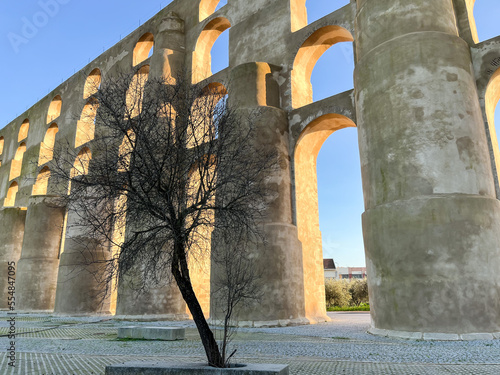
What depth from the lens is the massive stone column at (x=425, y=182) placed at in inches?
324

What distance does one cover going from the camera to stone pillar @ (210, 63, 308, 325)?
1184cm

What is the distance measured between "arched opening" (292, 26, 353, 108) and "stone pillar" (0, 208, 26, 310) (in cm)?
1873

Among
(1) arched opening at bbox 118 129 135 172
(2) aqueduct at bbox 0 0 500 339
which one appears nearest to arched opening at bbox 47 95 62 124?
(2) aqueduct at bbox 0 0 500 339

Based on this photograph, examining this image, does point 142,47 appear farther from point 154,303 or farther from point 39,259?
point 154,303

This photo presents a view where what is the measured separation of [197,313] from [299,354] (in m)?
2.22

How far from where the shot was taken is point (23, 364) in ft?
18.2

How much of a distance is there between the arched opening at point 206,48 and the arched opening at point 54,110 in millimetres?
14247

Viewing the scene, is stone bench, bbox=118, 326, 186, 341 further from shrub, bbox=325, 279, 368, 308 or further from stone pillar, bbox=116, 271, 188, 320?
shrub, bbox=325, 279, 368, 308

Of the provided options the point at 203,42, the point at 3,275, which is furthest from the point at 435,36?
the point at 3,275

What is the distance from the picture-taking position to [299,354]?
652 cm

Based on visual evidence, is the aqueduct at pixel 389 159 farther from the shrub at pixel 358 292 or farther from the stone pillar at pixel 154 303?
the shrub at pixel 358 292

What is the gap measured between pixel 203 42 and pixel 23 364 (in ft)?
55.5

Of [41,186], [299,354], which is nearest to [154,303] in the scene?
[299,354]

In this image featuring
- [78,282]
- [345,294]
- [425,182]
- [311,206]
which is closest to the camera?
[425,182]
